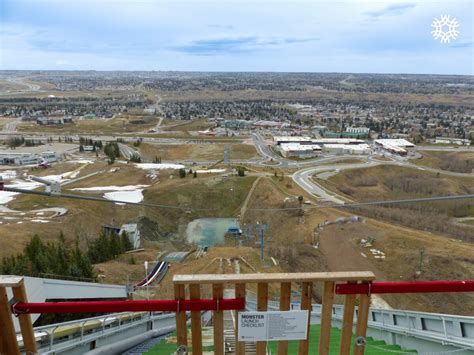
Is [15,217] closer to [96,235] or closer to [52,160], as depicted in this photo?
[96,235]

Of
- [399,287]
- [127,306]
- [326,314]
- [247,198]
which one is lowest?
[247,198]

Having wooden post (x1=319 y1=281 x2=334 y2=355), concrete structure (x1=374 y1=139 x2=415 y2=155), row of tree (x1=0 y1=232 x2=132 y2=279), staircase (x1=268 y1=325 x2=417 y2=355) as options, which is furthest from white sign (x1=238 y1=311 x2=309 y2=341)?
concrete structure (x1=374 y1=139 x2=415 y2=155)

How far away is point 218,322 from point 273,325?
400mm

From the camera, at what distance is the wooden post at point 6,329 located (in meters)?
2.67

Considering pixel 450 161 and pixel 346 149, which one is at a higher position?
pixel 346 149

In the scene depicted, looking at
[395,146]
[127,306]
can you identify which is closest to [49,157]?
[395,146]

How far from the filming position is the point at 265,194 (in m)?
39.8

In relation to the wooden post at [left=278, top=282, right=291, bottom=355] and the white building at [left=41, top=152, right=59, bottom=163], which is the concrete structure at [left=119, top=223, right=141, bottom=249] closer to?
the wooden post at [left=278, top=282, right=291, bottom=355]

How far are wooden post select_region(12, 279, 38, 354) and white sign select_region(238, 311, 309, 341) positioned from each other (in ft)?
5.01

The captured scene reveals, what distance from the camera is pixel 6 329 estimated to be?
2736 mm

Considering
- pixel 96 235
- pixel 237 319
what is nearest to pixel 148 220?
pixel 96 235

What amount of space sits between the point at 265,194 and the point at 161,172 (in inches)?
602

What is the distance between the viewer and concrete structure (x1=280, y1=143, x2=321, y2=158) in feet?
195

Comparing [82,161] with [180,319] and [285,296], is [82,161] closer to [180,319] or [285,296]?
[180,319]
